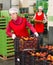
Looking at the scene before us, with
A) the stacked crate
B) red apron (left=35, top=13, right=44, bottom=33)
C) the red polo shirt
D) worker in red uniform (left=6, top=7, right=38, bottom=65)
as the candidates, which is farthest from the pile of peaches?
red apron (left=35, top=13, right=44, bottom=33)

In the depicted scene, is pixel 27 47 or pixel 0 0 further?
pixel 0 0

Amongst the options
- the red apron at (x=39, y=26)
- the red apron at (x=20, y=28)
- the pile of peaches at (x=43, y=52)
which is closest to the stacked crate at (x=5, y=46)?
the red apron at (x=39, y=26)

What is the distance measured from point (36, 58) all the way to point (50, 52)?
0.51 meters

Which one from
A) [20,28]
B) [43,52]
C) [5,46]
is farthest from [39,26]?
[43,52]

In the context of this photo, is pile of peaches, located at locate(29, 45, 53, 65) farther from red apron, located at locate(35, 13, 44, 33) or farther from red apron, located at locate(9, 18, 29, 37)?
red apron, located at locate(35, 13, 44, 33)

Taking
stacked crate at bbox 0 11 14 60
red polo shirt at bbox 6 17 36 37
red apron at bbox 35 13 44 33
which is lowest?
stacked crate at bbox 0 11 14 60

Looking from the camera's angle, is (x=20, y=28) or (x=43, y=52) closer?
(x=43, y=52)

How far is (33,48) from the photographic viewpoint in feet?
13.3

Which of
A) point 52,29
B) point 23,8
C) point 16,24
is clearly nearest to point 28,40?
point 16,24

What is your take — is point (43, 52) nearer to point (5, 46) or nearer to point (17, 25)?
point (17, 25)

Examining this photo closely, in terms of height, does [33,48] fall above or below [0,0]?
below

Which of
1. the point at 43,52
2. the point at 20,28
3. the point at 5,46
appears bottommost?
the point at 5,46

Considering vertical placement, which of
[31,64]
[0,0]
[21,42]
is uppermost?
[0,0]

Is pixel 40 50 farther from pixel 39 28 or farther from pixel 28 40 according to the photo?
pixel 39 28
